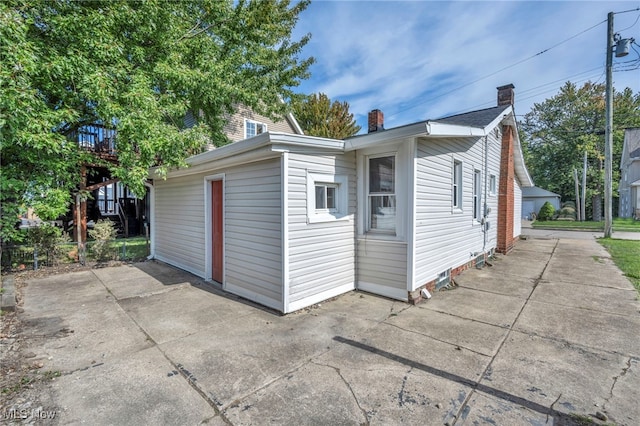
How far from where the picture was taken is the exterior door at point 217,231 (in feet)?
21.6

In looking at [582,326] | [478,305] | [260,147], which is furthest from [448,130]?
[582,326]

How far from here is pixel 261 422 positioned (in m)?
2.39

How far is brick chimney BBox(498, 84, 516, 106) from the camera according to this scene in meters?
9.97

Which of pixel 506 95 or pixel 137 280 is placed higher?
pixel 506 95

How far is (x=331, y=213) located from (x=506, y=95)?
8745 millimetres

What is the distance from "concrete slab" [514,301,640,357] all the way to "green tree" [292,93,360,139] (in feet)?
64.5

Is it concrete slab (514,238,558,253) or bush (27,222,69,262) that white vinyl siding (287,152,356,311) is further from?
concrete slab (514,238,558,253)

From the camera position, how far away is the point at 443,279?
6328 mm

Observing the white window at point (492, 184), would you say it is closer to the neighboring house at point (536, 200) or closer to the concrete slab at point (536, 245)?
the concrete slab at point (536, 245)

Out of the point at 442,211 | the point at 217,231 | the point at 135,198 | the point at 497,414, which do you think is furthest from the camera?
the point at 135,198

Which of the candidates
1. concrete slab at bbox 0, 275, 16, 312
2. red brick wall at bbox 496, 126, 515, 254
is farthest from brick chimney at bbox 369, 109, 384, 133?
concrete slab at bbox 0, 275, 16, 312

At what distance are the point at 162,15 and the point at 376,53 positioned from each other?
6.58 m

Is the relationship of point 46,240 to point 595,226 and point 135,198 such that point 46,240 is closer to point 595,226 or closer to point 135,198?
point 135,198

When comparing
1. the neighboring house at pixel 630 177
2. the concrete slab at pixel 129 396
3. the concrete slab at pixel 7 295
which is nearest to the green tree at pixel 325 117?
the concrete slab at pixel 7 295
